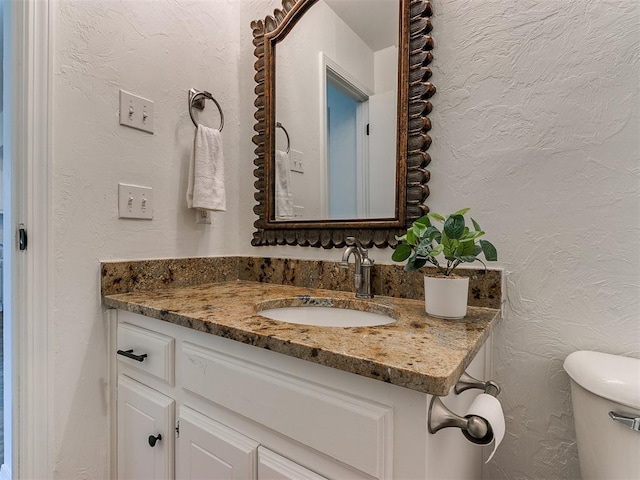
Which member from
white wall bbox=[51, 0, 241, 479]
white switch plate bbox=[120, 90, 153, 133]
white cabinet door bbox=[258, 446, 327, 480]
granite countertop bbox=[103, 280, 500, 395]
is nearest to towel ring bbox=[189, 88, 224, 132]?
white wall bbox=[51, 0, 241, 479]

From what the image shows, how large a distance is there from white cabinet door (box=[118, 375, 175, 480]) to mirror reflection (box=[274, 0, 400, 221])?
0.72 m

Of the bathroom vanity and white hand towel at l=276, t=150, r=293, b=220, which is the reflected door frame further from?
the bathroom vanity

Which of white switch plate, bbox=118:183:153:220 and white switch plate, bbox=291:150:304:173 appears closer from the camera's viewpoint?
white switch plate, bbox=118:183:153:220

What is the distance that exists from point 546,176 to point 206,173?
1031mm

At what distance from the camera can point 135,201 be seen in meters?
1.10

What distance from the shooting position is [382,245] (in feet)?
3.49

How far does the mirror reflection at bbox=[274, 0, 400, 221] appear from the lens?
1051mm

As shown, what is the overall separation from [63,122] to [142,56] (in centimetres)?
36

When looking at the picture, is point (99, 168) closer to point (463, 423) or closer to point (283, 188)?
point (283, 188)

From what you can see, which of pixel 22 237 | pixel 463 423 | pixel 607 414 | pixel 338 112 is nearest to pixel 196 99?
pixel 338 112

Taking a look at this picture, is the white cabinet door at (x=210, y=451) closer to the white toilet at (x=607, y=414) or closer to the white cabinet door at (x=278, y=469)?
the white cabinet door at (x=278, y=469)

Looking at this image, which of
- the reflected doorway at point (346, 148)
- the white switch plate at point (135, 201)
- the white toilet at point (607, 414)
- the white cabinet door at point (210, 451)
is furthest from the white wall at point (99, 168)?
the white toilet at point (607, 414)

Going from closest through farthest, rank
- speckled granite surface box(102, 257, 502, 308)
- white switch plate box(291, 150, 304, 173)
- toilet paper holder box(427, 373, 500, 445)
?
toilet paper holder box(427, 373, 500, 445), speckled granite surface box(102, 257, 502, 308), white switch plate box(291, 150, 304, 173)

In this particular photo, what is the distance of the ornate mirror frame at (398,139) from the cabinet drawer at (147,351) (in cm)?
56
